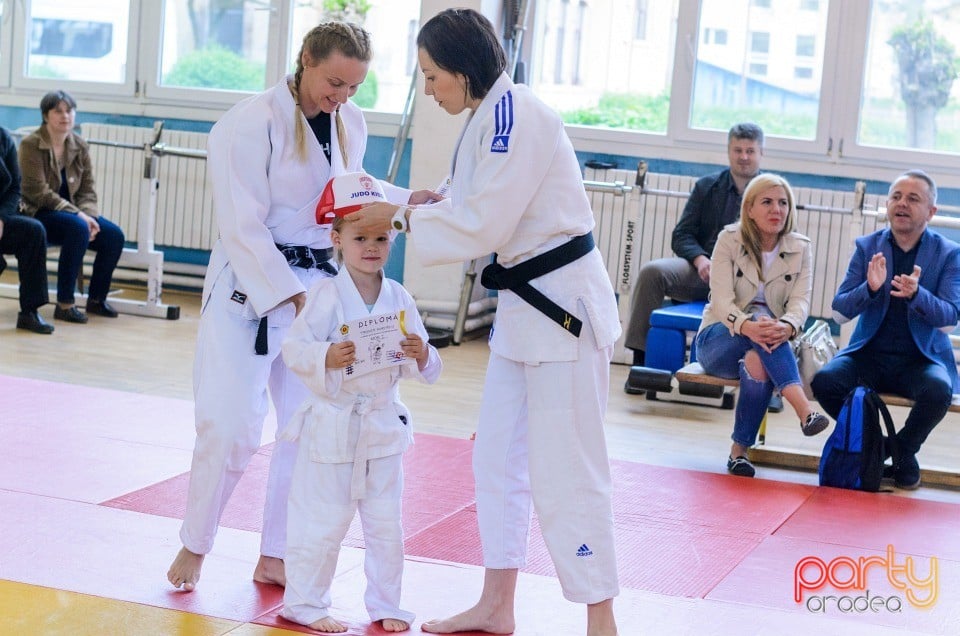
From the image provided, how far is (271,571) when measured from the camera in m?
2.99

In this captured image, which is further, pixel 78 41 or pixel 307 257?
pixel 78 41

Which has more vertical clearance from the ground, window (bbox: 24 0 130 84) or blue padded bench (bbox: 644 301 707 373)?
window (bbox: 24 0 130 84)

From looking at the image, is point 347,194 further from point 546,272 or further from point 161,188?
point 161,188

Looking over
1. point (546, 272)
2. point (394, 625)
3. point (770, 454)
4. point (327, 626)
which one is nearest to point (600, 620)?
point (394, 625)

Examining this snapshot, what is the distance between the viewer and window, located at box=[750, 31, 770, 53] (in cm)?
741

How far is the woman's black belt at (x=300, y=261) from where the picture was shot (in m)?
2.87

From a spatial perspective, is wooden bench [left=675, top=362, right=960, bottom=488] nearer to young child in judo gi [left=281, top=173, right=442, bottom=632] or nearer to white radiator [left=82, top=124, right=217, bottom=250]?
young child in judo gi [left=281, top=173, right=442, bottom=632]

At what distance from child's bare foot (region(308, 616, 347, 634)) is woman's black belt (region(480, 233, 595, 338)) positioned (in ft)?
2.77

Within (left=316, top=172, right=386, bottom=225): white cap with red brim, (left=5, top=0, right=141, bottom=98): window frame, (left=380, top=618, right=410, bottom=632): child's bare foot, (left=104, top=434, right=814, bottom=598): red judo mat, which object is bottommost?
(left=104, top=434, right=814, bottom=598): red judo mat

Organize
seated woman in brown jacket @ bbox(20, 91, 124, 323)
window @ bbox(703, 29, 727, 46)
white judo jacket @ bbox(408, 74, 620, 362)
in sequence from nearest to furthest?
white judo jacket @ bbox(408, 74, 620, 362), seated woman in brown jacket @ bbox(20, 91, 124, 323), window @ bbox(703, 29, 727, 46)

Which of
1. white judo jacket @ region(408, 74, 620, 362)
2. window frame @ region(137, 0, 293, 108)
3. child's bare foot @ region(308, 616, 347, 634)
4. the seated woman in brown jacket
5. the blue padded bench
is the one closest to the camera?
white judo jacket @ region(408, 74, 620, 362)

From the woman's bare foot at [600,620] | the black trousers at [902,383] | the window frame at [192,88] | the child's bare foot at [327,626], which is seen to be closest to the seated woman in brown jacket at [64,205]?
the window frame at [192,88]

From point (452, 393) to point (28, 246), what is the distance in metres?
2.78

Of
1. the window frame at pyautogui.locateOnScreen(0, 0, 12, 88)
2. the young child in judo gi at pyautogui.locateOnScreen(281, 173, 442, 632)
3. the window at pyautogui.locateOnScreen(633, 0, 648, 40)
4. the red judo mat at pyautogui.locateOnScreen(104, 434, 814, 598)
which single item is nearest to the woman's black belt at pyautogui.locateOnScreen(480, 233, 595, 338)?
the young child in judo gi at pyautogui.locateOnScreen(281, 173, 442, 632)
